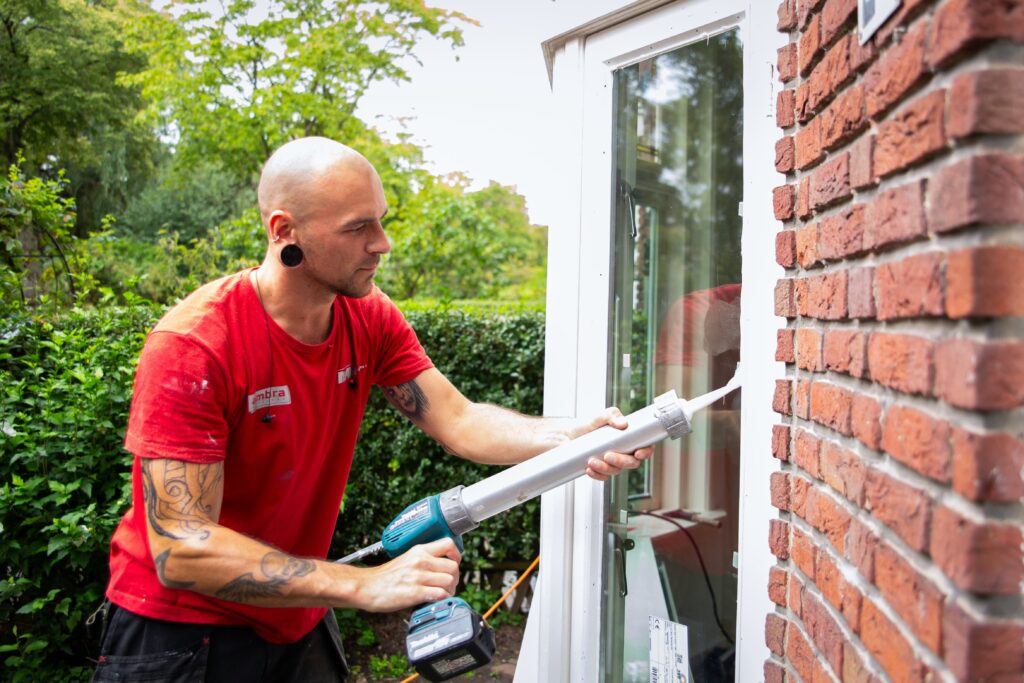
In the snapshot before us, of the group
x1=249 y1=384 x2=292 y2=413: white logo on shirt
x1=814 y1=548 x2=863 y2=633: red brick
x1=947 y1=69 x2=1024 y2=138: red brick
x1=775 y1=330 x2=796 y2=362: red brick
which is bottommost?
x1=814 y1=548 x2=863 y2=633: red brick

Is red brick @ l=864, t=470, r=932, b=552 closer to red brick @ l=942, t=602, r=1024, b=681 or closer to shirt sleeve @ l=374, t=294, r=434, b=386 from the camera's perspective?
red brick @ l=942, t=602, r=1024, b=681

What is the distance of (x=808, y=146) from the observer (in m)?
1.61

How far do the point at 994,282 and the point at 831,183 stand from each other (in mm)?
630

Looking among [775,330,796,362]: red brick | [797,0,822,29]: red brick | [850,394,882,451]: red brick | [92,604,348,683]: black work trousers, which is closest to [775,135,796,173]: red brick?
[797,0,822,29]: red brick

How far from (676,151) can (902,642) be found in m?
2.52

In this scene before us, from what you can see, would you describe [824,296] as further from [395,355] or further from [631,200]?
[395,355]

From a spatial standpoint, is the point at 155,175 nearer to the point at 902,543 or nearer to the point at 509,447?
the point at 509,447

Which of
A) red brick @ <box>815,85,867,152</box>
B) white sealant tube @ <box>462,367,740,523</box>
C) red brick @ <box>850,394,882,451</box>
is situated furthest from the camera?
white sealant tube @ <box>462,367,740,523</box>

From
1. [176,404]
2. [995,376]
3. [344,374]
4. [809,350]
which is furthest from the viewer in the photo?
[344,374]

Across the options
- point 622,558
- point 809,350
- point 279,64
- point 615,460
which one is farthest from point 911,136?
point 279,64

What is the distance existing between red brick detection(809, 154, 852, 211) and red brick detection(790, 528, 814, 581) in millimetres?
744

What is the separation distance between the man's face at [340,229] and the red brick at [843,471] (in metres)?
1.43

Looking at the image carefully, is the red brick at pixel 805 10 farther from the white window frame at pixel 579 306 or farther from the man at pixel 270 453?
the man at pixel 270 453

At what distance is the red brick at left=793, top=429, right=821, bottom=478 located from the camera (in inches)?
59.9
